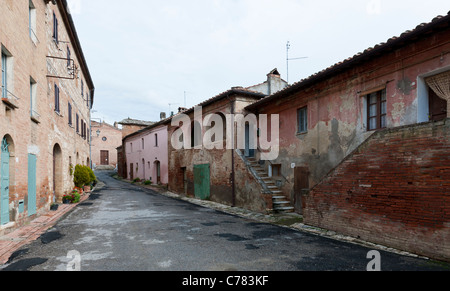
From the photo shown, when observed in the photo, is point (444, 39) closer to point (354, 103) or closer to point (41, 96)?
point (354, 103)

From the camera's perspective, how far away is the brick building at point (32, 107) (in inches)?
294

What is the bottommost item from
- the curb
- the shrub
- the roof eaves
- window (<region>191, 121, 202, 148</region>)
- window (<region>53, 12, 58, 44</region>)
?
the curb

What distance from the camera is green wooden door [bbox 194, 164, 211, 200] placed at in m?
15.8

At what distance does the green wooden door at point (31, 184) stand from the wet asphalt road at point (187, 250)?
105 centimetres

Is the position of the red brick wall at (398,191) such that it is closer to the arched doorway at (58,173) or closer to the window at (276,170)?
the window at (276,170)

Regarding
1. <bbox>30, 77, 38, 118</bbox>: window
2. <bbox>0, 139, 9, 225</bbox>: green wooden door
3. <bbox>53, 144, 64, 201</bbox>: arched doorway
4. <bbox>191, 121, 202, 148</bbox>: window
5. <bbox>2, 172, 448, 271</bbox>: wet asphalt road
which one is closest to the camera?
<bbox>2, 172, 448, 271</bbox>: wet asphalt road

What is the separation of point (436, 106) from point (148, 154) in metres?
25.8

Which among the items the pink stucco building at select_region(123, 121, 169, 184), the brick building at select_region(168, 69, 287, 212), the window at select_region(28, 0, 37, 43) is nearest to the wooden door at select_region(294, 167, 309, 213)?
the brick building at select_region(168, 69, 287, 212)

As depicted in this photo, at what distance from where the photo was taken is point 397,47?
7.53 meters

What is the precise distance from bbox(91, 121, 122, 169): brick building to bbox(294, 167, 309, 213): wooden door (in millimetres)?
40373

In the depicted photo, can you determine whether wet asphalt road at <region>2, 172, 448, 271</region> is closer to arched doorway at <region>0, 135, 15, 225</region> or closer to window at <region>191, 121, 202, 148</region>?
arched doorway at <region>0, 135, 15, 225</region>

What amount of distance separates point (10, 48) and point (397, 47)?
10.5 meters

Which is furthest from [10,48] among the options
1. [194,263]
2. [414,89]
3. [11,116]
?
[414,89]
